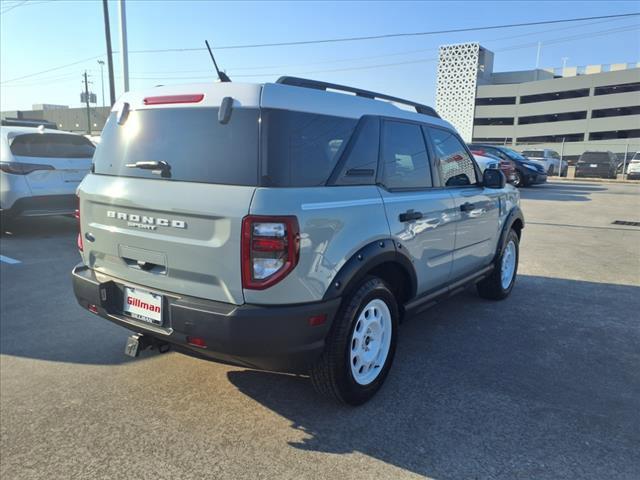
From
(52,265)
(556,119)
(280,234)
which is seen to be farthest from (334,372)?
(556,119)

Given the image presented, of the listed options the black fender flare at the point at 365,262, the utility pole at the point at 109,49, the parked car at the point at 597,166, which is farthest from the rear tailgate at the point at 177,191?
the parked car at the point at 597,166

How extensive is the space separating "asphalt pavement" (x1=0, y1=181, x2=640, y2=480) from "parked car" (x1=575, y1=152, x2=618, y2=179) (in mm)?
24706

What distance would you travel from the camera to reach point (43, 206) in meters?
7.78

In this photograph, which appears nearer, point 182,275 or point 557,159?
point 182,275

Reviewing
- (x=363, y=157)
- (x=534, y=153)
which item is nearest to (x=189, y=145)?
(x=363, y=157)

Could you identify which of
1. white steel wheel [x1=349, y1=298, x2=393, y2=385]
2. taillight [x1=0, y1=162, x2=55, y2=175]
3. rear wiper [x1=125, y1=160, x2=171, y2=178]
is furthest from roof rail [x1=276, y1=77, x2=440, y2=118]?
taillight [x1=0, y1=162, x2=55, y2=175]

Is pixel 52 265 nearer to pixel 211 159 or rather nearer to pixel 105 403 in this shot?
pixel 105 403

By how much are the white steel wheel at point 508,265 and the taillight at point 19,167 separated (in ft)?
22.9

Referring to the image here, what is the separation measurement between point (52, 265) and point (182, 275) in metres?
4.83

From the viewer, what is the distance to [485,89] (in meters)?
78.8

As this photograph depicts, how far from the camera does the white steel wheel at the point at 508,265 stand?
541 centimetres

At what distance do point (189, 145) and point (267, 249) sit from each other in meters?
0.83

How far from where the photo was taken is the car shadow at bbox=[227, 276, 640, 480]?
268 centimetres

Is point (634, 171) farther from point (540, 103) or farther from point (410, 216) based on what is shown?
point (540, 103)
